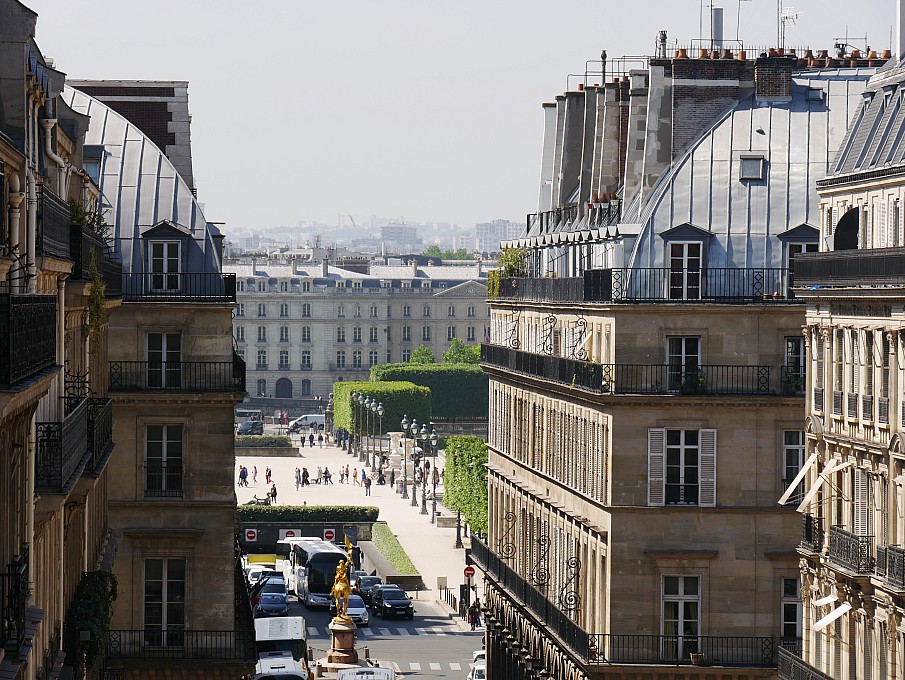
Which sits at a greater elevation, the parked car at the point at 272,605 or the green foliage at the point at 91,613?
the green foliage at the point at 91,613

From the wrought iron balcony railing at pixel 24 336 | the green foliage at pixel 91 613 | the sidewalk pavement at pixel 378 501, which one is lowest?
the sidewalk pavement at pixel 378 501

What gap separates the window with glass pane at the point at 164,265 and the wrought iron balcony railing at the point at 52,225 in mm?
15764

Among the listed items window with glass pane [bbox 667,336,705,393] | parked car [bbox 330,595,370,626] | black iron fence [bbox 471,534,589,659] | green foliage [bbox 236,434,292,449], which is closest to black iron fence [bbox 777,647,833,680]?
black iron fence [bbox 471,534,589,659]

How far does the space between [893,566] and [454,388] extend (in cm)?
13946

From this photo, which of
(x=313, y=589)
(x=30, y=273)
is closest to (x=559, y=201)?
(x=313, y=589)

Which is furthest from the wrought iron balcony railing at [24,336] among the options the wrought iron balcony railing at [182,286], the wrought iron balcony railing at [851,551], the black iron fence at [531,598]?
the black iron fence at [531,598]

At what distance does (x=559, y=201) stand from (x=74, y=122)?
2546cm

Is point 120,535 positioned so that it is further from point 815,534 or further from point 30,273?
point 30,273

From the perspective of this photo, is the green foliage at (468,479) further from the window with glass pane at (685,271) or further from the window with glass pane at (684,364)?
the window with glass pane at (684,364)

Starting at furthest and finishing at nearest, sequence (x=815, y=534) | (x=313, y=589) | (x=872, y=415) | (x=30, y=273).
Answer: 1. (x=313, y=589)
2. (x=815, y=534)
3. (x=872, y=415)
4. (x=30, y=273)

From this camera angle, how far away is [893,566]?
3522 cm

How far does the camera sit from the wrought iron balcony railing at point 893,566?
34812 mm

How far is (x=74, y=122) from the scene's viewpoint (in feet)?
129

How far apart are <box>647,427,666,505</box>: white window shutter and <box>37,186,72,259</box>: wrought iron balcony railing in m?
20.4
